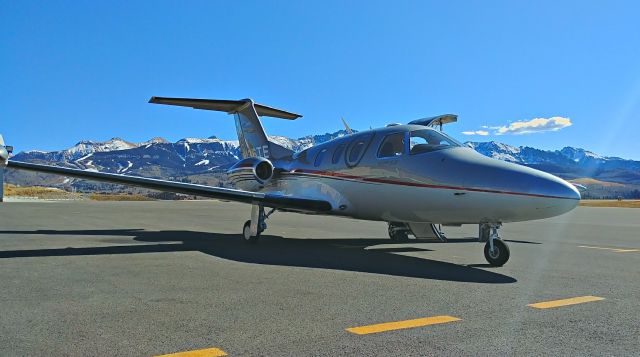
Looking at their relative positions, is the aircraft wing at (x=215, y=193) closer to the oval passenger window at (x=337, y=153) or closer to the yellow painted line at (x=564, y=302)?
the oval passenger window at (x=337, y=153)

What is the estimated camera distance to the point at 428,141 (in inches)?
396

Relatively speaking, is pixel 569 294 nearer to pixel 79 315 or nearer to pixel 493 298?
pixel 493 298

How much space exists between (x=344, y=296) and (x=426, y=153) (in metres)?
4.64

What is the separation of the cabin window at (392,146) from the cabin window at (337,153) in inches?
64.1

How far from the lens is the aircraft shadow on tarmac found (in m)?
7.88

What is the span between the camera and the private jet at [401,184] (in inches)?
311

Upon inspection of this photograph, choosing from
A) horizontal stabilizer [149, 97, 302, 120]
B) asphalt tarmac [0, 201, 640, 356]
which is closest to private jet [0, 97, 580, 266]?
asphalt tarmac [0, 201, 640, 356]

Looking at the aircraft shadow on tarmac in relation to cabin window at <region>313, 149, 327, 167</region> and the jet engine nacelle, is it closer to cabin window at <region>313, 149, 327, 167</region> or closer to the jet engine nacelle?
cabin window at <region>313, 149, 327, 167</region>

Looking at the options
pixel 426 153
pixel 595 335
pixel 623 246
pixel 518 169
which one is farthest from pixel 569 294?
pixel 623 246

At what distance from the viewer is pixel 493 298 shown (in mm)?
5824

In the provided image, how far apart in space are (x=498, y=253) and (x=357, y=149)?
4.35 meters

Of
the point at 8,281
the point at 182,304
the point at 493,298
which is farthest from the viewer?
the point at 8,281

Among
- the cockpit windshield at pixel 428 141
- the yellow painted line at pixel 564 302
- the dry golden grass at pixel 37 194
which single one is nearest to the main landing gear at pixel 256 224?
the cockpit windshield at pixel 428 141

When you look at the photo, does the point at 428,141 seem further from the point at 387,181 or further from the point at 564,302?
the point at 564,302
